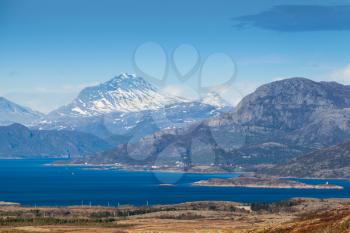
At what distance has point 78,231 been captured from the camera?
16788 cm

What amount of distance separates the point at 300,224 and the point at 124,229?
5229 cm

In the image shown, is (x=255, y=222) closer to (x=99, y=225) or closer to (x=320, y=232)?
(x=99, y=225)

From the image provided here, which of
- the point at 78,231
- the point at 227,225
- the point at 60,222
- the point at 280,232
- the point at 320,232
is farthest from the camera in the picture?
the point at 60,222

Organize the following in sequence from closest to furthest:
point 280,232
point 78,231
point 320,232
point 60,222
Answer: point 320,232
point 280,232
point 78,231
point 60,222

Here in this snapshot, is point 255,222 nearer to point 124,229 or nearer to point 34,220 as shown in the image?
point 124,229

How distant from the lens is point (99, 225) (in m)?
185

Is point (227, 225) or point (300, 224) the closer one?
point (300, 224)

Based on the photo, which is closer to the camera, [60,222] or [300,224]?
[300,224]

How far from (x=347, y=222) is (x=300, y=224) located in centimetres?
1431

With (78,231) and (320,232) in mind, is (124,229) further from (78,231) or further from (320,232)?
(320,232)

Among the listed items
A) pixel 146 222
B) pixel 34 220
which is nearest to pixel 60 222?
pixel 34 220

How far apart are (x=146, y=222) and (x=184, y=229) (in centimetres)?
2098

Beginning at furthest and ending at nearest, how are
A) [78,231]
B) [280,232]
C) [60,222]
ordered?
[60,222] < [78,231] < [280,232]

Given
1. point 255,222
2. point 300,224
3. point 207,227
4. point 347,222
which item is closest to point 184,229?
point 207,227
